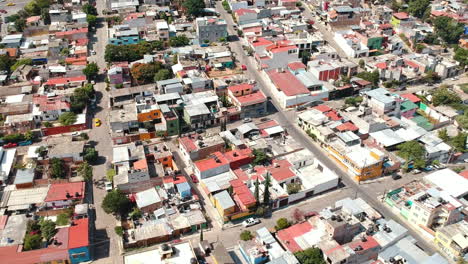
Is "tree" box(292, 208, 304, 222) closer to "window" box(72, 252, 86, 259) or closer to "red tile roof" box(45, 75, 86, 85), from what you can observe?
→ "window" box(72, 252, 86, 259)

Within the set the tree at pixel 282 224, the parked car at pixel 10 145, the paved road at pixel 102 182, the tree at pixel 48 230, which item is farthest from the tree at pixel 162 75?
the tree at pixel 282 224

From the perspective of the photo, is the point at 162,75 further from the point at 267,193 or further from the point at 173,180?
the point at 267,193

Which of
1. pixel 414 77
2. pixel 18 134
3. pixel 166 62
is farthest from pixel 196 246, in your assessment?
pixel 414 77

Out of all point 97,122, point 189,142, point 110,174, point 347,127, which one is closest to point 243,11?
point 97,122

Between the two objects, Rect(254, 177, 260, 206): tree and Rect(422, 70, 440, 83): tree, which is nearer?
Rect(254, 177, 260, 206): tree

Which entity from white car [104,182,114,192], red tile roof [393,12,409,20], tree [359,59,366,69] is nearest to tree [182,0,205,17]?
tree [359,59,366,69]

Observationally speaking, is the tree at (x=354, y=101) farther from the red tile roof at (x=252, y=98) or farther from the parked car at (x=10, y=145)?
the parked car at (x=10, y=145)
